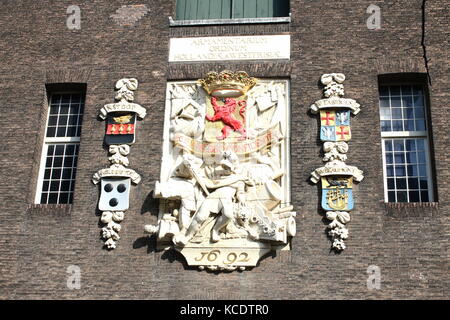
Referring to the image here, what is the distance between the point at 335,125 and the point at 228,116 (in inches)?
96.6

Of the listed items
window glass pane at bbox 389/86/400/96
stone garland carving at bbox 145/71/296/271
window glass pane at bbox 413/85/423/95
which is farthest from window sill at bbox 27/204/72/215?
window glass pane at bbox 413/85/423/95

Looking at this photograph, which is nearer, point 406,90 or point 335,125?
point 335,125

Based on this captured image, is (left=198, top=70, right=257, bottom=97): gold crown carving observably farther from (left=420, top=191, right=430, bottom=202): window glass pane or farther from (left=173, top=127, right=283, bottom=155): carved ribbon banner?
(left=420, top=191, right=430, bottom=202): window glass pane

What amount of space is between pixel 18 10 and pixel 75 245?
22.4ft

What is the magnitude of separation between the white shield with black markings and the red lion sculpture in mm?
2414

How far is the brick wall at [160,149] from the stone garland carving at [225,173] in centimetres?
30

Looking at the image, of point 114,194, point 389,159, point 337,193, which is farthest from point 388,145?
point 114,194

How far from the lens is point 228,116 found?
16500 millimetres

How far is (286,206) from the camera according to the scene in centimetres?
1554

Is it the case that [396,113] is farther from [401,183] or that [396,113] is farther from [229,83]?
[229,83]

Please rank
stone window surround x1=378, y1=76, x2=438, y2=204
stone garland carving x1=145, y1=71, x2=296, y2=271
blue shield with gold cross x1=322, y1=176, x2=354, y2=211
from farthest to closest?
stone window surround x1=378, y1=76, x2=438, y2=204 < blue shield with gold cross x1=322, y1=176, x2=354, y2=211 < stone garland carving x1=145, y1=71, x2=296, y2=271

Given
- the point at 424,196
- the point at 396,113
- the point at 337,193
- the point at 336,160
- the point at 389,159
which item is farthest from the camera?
the point at 396,113

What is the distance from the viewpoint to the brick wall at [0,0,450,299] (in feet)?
49.3

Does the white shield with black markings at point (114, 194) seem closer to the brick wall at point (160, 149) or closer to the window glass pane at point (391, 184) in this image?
the brick wall at point (160, 149)
